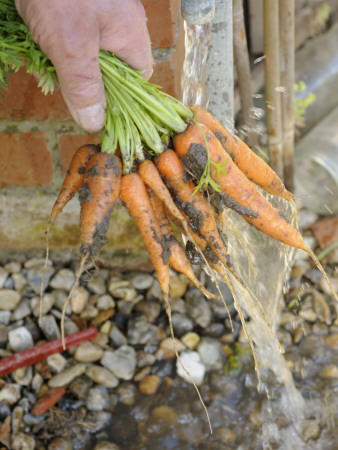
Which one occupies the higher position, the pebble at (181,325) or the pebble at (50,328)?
the pebble at (50,328)

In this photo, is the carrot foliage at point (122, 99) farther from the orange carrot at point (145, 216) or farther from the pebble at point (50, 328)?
the pebble at point (50, 328)

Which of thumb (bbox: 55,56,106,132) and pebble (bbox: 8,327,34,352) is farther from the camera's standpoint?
pebble (bbox: 8,327,34,352)

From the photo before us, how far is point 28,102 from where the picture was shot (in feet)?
4.11

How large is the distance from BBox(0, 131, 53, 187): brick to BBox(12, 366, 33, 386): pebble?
464mm

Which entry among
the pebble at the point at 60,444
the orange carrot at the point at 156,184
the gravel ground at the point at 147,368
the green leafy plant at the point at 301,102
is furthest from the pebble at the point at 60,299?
the green leafy plant at the point at 301,102

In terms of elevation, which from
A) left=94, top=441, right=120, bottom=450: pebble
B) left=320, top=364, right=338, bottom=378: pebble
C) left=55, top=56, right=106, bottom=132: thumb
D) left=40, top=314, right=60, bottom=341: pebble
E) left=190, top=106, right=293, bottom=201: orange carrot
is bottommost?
left=94, top=441, right=120, bottom=450: pebble

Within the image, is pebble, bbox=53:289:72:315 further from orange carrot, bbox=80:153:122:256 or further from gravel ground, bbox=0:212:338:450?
orange carrot, bbox=80:153:122:256

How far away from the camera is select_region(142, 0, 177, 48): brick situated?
110 cm

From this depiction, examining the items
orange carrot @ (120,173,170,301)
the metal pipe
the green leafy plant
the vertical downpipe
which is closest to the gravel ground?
orange carrot @ (120,173,170,301)

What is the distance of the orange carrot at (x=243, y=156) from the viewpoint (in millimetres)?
988

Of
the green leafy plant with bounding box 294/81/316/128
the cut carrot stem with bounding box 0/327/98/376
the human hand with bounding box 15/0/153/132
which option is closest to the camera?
the human hand with bounding box 15/0/153/132

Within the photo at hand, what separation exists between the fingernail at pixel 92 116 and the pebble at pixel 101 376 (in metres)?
0.68

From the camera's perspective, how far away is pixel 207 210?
1.01 metres

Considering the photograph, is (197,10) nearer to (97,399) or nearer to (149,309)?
(149,309)
